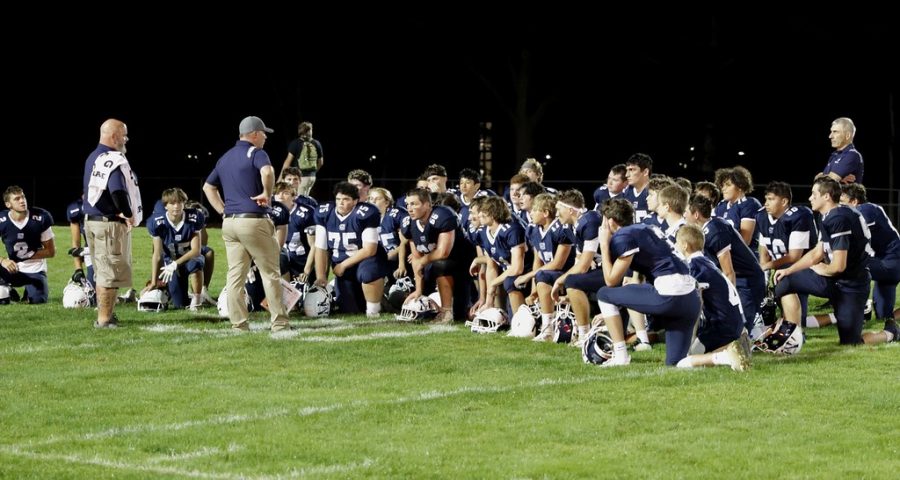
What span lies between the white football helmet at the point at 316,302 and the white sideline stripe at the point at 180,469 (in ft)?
19.9

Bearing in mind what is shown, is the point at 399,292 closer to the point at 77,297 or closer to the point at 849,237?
the point at 77,297

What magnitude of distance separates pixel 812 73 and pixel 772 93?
4.43 ft

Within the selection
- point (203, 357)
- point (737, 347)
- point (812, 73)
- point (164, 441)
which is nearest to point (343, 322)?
point (203, 357)

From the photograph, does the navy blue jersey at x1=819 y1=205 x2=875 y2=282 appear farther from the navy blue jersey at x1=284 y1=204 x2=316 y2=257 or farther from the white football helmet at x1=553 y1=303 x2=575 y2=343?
the navy blue jersey at x1=284 y1=204 x2=316 y2=257

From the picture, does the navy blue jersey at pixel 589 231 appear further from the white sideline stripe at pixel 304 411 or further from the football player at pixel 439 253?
the football player at pixel 439 253

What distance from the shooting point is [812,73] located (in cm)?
3716

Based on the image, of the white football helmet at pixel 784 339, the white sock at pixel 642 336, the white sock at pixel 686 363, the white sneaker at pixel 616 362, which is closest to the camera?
the white sock at pixel 686 363

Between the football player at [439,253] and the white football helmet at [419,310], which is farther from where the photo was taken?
the football player at [439,253]

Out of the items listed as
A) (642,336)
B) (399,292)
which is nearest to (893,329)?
(642,336)

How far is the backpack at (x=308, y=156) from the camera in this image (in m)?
19.6

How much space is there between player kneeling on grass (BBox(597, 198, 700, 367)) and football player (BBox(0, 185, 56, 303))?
23.9 ft

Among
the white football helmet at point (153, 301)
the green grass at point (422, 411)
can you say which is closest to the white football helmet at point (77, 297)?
the white football helmet at point (153, 301)

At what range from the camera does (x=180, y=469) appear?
577cm

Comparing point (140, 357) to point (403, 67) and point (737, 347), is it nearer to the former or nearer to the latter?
point (737, 347)
